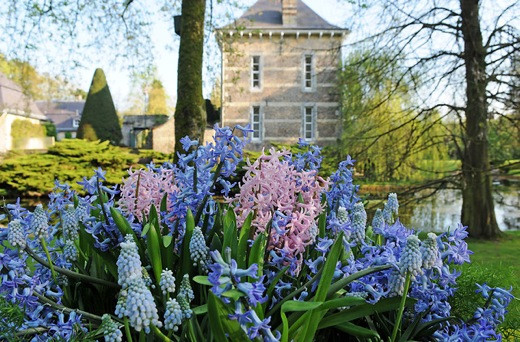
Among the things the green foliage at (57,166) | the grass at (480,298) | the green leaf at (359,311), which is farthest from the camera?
the green foliage at (57,166)

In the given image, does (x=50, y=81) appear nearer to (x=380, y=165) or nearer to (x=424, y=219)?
(x=380, y=165)

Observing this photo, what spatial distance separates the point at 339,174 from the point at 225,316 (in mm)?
939

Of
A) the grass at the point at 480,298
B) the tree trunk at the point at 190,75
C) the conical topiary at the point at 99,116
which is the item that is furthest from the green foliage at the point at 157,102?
the grass at the point at 480,298

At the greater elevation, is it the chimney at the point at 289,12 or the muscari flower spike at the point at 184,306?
the chimney at the point at 289,12

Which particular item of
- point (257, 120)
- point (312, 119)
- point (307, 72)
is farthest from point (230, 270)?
point (307, 72)

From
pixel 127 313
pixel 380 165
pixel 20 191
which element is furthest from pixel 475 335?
pixel 20 191

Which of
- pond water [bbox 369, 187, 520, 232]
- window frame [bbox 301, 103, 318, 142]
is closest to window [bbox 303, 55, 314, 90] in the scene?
window frame [bbox 301, 103, 318, 142]

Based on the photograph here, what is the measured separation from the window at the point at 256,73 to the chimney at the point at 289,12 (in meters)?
2.51

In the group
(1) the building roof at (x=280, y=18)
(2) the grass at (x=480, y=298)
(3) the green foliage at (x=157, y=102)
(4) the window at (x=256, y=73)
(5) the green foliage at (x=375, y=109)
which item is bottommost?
(2) the grass at (x=480, y=298)

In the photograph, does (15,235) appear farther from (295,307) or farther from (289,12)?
(289,12)

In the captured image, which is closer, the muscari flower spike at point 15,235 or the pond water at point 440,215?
the muscari flower spike at point 15,235

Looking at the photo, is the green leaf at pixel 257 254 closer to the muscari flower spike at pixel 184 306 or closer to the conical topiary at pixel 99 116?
the muscari flower spike at pixel 184 306

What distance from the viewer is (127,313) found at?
3.08ft

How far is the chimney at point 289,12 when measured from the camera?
24188mm
